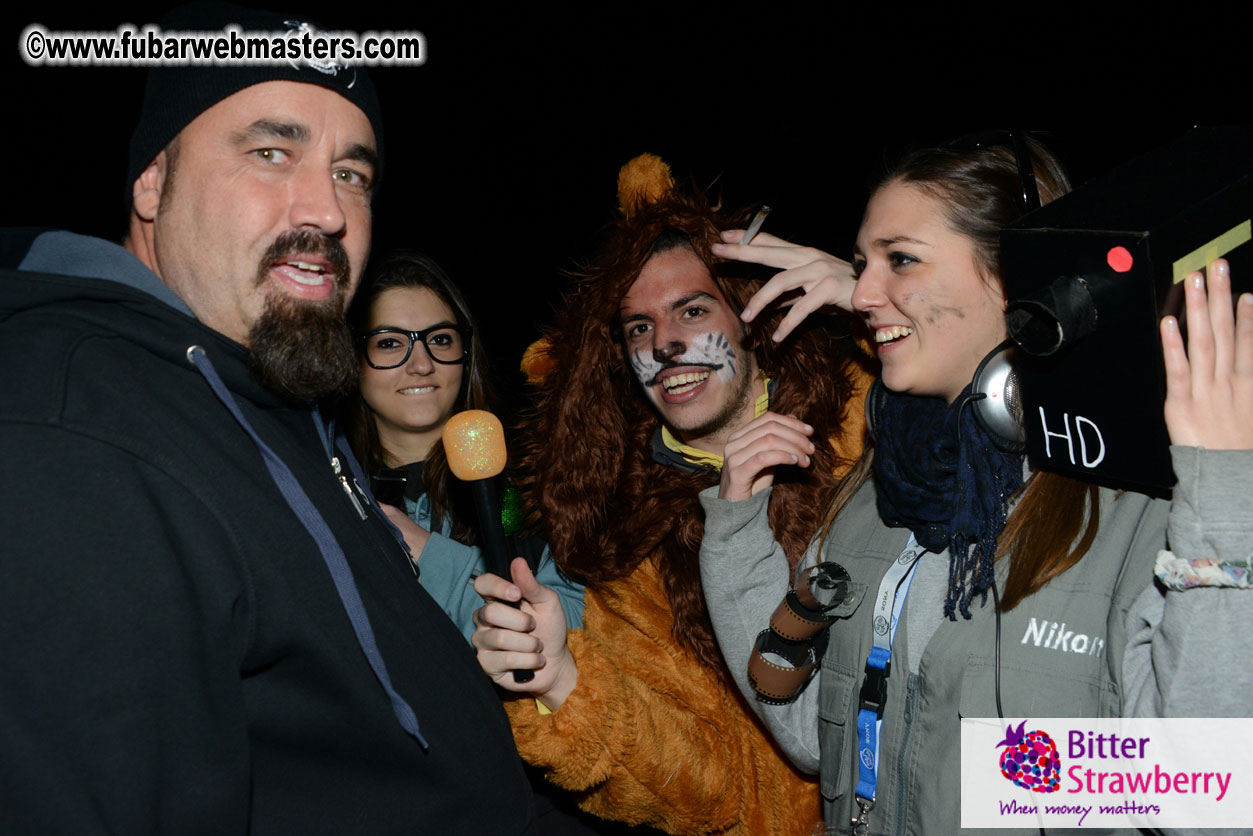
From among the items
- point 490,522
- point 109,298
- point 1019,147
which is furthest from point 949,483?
point 109,298

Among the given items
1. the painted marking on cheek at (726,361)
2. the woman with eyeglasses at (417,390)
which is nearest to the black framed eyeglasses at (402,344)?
the woman with eyeglasses at (417,390)

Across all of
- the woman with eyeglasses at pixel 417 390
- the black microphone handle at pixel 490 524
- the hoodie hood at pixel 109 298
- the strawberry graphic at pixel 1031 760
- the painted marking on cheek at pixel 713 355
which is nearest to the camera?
the hoodie hood at pixel 109 298

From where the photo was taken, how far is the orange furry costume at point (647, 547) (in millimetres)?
2279

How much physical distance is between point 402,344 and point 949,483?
6.83ft

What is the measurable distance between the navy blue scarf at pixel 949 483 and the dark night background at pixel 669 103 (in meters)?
1.75

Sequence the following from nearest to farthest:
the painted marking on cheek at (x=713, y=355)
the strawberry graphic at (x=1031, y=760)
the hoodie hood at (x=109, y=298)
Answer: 1. the hoodie hood at (x=109, y=298)
2. the strawberry graphic at (x=1031, y=760)
3. the painted marking on cheek at (x=713, y=355)

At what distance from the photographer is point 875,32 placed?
3.93 metres

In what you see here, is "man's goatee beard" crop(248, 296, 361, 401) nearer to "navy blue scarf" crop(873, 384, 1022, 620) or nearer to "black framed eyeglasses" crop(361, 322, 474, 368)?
"navy blue scarf" crop(873, 384, 1022, 620)

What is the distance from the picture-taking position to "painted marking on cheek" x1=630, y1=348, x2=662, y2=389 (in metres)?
2.85

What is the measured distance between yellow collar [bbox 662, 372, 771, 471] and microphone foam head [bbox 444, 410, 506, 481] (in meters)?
1.20

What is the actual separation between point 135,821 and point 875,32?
4166 mm

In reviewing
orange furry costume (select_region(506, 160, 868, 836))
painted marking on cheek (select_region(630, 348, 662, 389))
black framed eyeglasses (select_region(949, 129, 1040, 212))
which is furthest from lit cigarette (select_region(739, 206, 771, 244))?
black framed eyeglasses (select_region(949, 129, 1040, 212))

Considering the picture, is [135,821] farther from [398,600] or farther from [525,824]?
[525,824]

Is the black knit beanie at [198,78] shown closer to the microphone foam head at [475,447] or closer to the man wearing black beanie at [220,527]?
the man wearing black beanie at [220,527]
